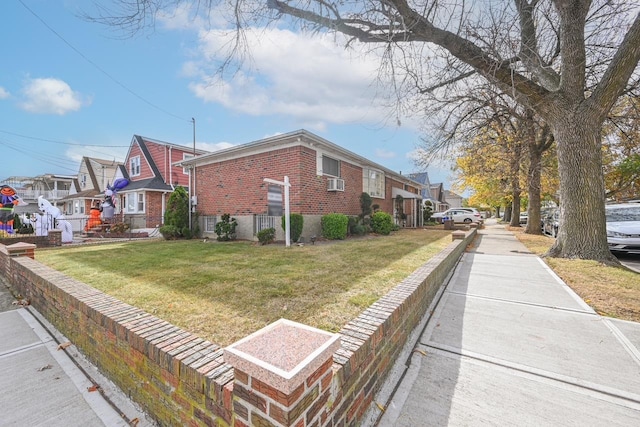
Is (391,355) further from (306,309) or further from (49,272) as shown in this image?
(49,272)

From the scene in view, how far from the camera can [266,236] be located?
926cm

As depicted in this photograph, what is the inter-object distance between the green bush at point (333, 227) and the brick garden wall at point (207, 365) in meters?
7.16

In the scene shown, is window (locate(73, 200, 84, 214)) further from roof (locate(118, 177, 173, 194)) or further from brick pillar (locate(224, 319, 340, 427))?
brick pillar (locate(224, 319, 340, 427))

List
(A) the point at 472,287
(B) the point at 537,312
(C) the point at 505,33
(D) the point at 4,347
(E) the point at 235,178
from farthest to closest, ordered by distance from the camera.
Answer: (E) the point at 235,178, (C) the point at 505,33, (A) the point at 472,287, (B) the point at 537,312, (D) the point at 4,347

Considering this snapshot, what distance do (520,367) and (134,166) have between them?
2347cm

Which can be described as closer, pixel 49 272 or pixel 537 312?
pixel 537 312

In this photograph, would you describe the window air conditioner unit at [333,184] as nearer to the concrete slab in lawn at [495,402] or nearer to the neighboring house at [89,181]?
the concrete slab in lawn at [495,402]

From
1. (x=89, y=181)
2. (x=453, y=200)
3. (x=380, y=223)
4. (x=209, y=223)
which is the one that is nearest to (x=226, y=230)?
(x=209, y=223)

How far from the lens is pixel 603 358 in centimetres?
255

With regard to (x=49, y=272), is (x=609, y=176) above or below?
above

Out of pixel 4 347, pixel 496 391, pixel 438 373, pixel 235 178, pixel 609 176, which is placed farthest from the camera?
pixel 609 176

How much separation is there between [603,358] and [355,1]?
6.80 meters

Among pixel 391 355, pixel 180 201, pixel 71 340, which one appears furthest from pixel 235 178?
pixel 391 355

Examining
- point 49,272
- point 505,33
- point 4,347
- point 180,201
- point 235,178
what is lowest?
point 4,347
